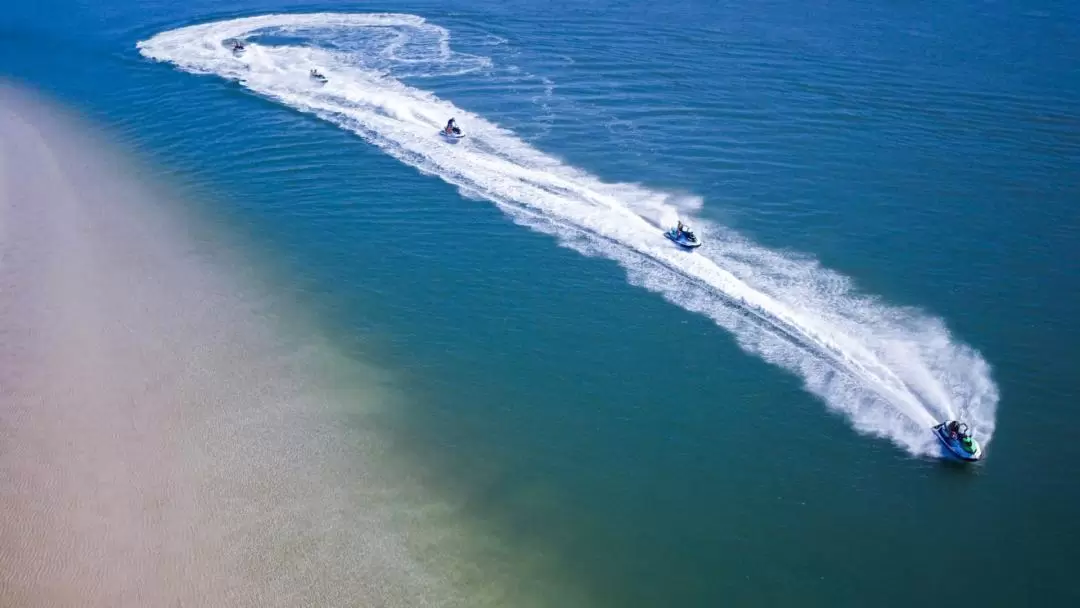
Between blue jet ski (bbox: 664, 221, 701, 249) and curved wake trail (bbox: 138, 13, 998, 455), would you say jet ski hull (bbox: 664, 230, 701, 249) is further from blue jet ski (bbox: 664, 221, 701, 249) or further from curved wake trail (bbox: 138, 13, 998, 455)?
curved wake trail (bbox: 138, 13, 998, 455)

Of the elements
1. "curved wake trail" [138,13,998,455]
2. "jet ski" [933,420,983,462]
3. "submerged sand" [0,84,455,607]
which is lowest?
"submerged sand" [0,84,455,607]

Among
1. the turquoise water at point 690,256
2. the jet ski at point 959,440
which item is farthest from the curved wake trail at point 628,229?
the jet ski at point 959,440

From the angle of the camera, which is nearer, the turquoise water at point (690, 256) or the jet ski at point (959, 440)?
the turquoise water at point (690, 256)

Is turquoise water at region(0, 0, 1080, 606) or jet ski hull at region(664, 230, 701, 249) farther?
jet ski hull at region(664, 230, 701, 249)

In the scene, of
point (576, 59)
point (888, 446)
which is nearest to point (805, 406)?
point (888, 446)

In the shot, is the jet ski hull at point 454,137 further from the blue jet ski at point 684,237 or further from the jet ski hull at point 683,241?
the blue jet ski at point 684,237

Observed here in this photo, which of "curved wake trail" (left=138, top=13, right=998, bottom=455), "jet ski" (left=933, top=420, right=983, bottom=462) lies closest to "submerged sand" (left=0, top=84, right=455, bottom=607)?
"curved wake trail" (left=138, top=13, right=998, bottom=455)

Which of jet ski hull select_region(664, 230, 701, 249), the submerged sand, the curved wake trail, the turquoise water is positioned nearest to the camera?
the submerged sand

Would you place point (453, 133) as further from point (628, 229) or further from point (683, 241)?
point (683, 241)
